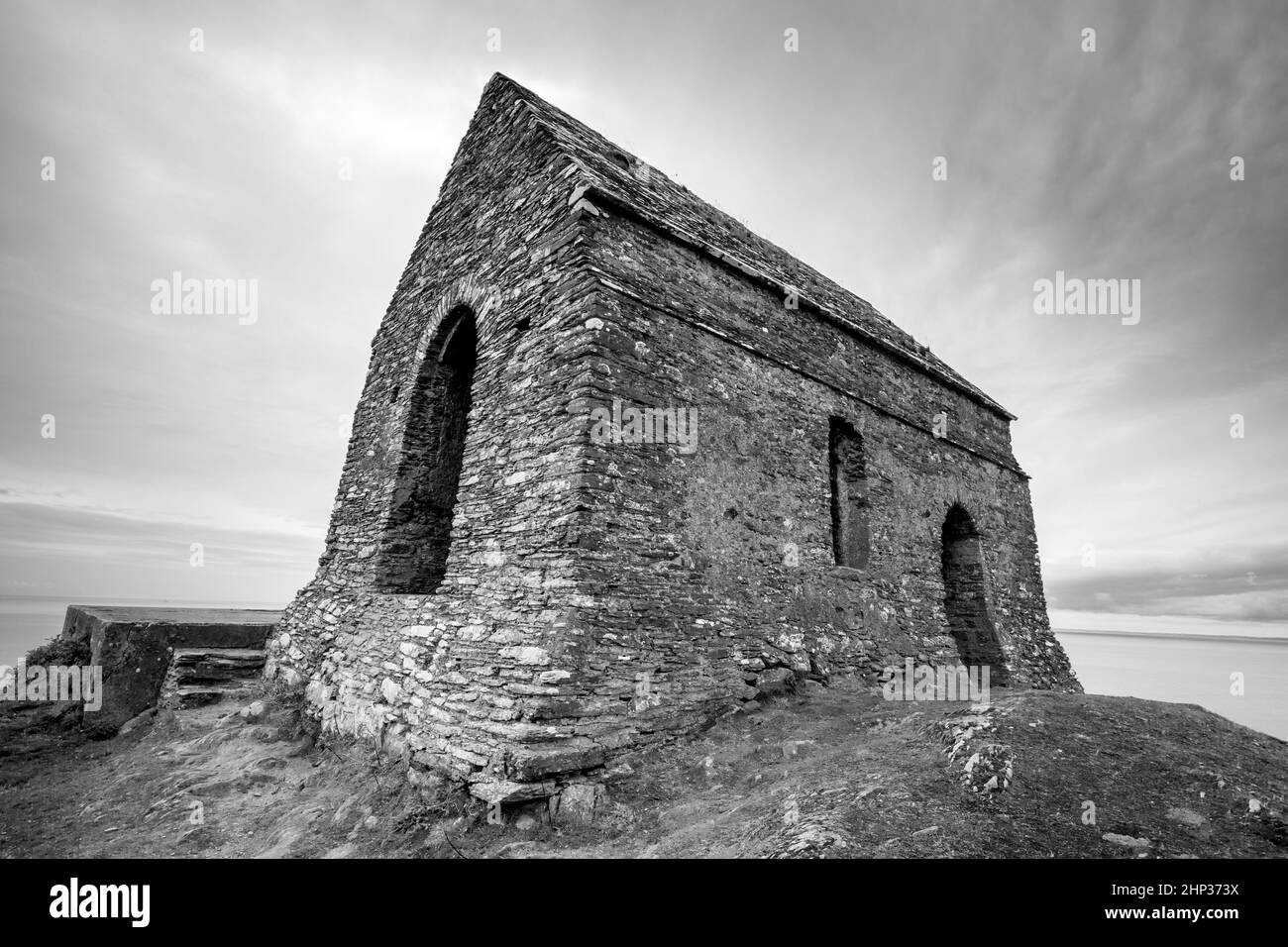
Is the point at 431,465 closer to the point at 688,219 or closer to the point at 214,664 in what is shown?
the point at 214,664

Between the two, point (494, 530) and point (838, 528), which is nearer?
point (494, 530)

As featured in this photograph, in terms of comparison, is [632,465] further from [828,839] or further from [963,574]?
[963,574]

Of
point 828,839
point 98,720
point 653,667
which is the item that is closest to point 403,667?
point 653,667

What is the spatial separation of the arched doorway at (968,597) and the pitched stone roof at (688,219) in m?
3.07

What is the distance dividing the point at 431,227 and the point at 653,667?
820 cm

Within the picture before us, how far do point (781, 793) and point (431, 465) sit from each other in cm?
629

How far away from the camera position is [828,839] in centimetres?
352

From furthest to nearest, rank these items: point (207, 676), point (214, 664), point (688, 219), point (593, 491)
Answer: point (214, 664)
point (207, 676)
point (688, 219)
point (593, 491)

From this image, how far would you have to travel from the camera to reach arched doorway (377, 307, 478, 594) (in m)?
8.17

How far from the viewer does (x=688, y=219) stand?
8617mm

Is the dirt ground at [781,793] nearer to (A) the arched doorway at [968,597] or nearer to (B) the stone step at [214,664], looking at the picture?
(B) the stone step at [214,664]

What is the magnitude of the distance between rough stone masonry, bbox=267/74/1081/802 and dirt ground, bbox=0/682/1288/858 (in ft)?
1.15

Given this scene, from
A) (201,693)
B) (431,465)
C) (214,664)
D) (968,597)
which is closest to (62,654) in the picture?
(214,664)

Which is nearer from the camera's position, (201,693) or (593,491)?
(593,491)
